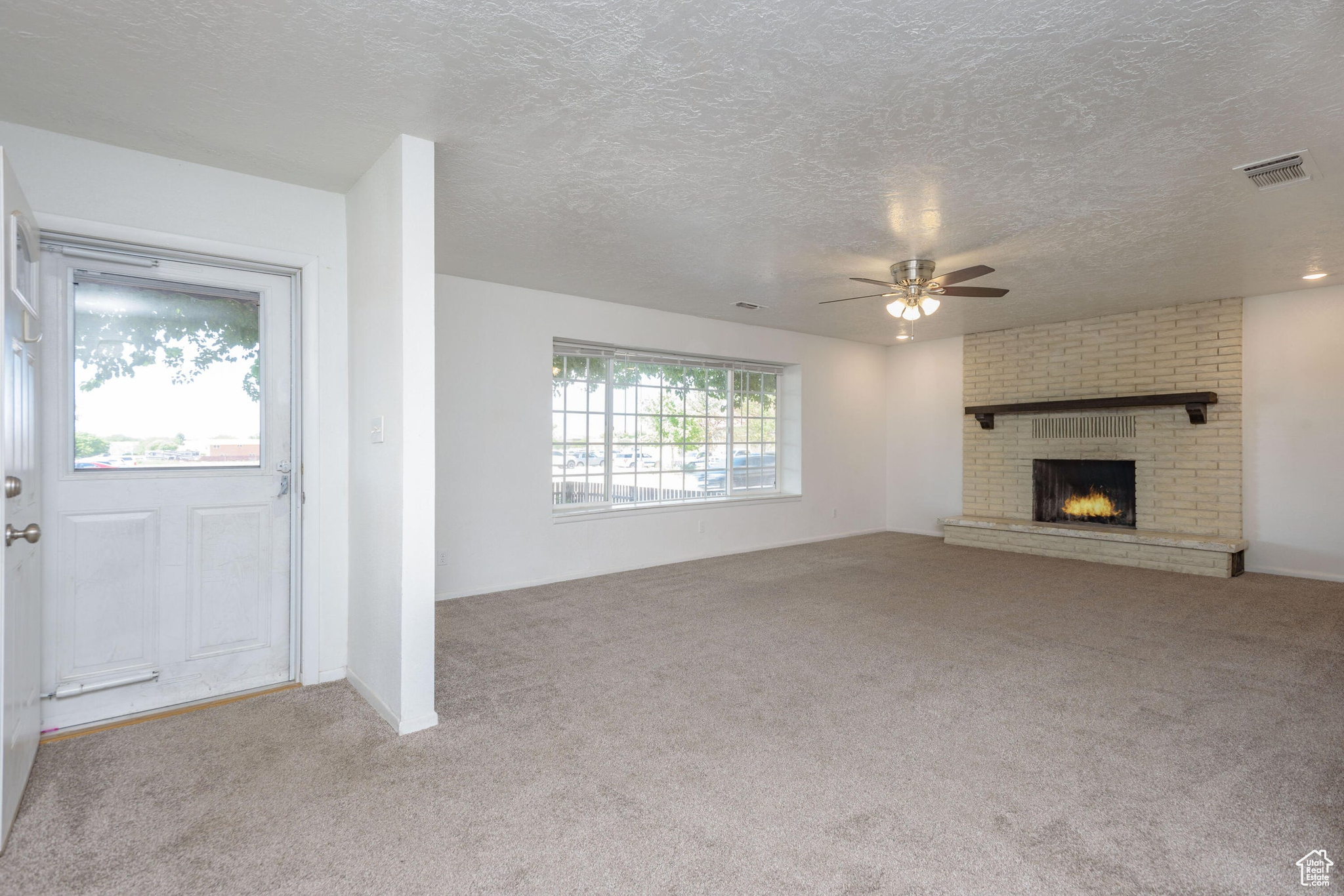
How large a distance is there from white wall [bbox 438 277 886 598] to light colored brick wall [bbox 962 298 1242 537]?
100 inches

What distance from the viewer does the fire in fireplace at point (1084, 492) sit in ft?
22.1

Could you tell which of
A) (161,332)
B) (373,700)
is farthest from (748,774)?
(161,332)

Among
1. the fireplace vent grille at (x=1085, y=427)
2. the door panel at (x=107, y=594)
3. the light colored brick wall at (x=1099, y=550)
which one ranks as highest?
the fireplace vent grille at (x=1085, y=427)

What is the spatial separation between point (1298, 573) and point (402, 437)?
7.39m

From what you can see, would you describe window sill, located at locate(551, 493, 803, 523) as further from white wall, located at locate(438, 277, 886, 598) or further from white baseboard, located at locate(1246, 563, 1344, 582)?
white baseboard, located at locate(1246, 563, 1344, 582)

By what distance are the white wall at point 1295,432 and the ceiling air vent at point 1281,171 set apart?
3.47 metres

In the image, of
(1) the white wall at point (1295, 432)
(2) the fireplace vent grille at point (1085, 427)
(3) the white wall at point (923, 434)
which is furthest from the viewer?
(3) the white wall at point (923, 434)

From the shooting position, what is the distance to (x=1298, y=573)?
18.7ft

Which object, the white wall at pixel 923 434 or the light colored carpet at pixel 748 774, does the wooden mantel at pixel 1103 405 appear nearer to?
the white wall at pixel 923 434

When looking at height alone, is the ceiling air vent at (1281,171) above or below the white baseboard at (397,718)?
above

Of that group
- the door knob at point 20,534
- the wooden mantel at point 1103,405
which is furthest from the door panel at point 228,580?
the wooden mantel at point 1103,405

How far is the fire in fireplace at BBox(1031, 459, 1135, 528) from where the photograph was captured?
6742 mm

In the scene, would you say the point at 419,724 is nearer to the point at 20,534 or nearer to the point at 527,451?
the point at 20,534

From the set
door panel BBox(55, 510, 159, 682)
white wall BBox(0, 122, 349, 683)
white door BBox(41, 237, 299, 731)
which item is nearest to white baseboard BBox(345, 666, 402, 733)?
white wall BBox(0, 122, 349, 683)
